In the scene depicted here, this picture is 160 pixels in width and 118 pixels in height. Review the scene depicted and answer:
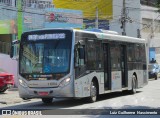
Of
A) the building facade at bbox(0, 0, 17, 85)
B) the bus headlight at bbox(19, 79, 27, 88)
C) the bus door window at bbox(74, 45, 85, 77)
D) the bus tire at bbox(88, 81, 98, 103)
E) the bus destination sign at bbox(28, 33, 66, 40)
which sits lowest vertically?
the bus tire at bbox(88, 81, 98, 103)

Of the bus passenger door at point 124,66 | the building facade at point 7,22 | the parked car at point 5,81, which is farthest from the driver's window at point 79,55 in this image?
the building facade at point 7,22

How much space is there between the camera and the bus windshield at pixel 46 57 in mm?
16641

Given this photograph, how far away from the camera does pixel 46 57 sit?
1683 cm

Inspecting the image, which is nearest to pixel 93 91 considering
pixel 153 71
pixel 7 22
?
pixel 153 71

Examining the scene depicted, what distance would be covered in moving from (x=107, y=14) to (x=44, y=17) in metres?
13.7

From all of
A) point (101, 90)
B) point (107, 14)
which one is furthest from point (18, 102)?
point (107, 14)

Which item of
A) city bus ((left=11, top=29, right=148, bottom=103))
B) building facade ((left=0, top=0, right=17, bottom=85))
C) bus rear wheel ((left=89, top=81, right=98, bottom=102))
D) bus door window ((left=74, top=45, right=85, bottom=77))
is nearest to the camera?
city bus ((left=11, top=29, right=148, bottom=103))

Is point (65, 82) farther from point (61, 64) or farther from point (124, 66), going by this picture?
point (124, 66)

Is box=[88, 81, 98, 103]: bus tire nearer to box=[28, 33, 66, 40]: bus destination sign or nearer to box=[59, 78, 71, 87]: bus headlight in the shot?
box=[59, 78, 71, 87]: bus headlight

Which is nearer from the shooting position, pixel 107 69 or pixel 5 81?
pixel 107 69

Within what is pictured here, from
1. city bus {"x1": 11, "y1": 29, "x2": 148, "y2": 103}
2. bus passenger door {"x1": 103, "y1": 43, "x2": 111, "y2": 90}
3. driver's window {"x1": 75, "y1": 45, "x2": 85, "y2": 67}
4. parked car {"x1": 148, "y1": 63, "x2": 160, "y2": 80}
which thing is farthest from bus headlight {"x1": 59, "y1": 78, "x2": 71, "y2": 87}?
parked car {"x1": 148, "y1": 63, "x2": 160, "y2": 80}

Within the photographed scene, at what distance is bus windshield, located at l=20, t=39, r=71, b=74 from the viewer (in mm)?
16641

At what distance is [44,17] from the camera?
4706 centimetres

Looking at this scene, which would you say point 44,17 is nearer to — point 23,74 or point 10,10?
point 10,10
